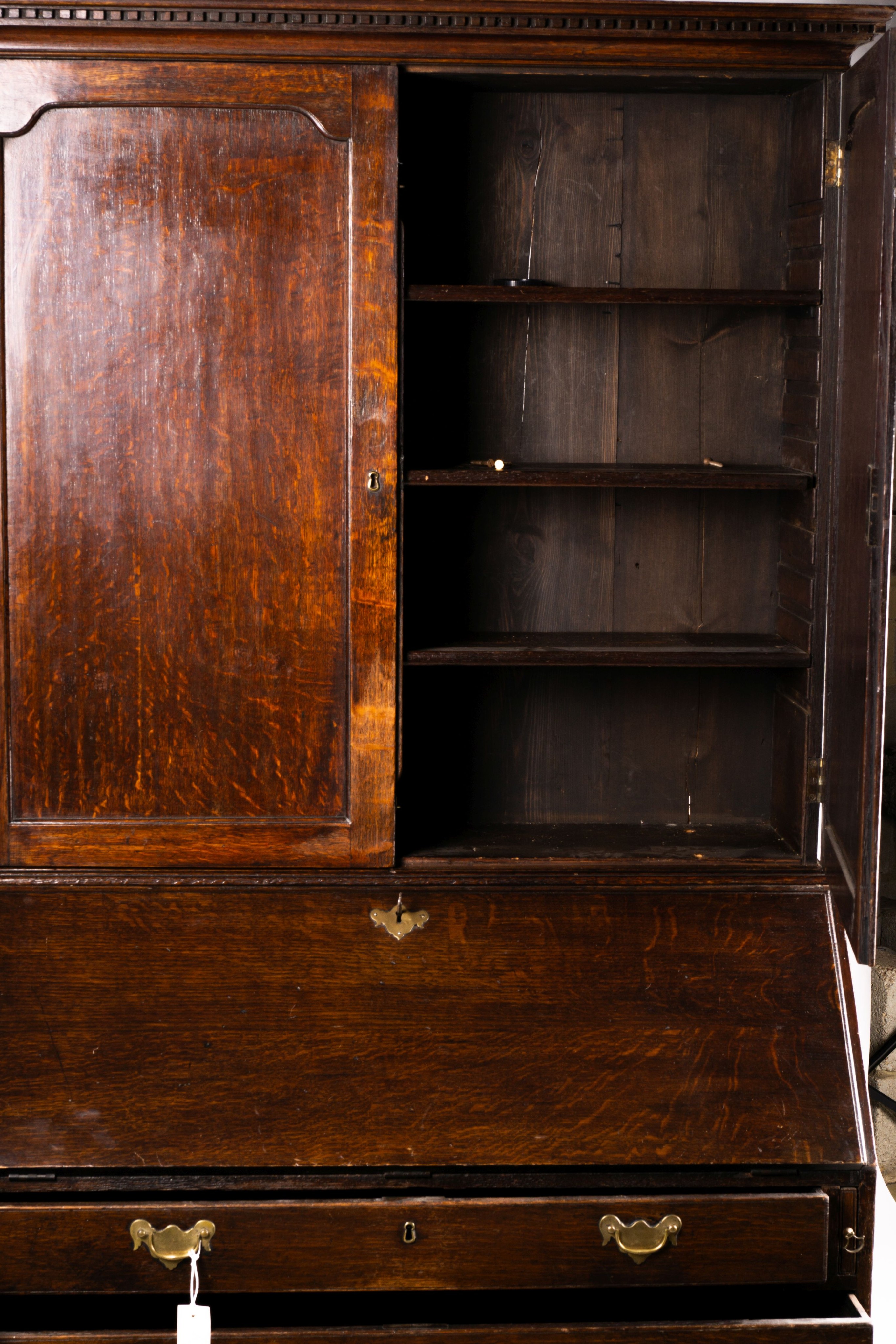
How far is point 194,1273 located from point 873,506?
1.70 metres


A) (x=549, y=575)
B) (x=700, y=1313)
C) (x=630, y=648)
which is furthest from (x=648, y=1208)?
(x=549, y=575)

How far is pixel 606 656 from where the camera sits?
216 centimetres

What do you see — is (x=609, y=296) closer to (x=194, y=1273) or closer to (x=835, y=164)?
(x=835, y=164)

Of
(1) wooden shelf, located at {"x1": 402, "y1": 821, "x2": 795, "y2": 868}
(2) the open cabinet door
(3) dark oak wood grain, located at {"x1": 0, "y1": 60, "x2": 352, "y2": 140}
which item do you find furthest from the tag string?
(3) dark oak wood grain, located at {"x1": 0, "y1": 60, "x2": 352, "y2": 140}

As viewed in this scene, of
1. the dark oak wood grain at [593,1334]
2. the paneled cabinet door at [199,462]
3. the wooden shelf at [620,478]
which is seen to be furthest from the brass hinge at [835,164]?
the dark oak wood grain at [593,1334]

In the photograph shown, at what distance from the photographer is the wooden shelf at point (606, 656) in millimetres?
2137

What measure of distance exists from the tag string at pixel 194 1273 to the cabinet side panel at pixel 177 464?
0.73m

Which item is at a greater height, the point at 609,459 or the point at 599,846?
the point at 609,459

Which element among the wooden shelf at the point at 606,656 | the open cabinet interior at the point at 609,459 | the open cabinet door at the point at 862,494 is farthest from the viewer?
the open cabinet interior at the point at 609,459

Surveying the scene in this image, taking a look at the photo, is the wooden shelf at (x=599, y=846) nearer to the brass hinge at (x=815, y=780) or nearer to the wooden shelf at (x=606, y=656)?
the brass hinge at (x=815, y=780)

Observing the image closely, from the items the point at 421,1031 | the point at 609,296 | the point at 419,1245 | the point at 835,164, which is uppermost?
the point at 835,164

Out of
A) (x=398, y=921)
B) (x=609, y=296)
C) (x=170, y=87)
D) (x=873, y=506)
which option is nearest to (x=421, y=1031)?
(x=398, y=921)

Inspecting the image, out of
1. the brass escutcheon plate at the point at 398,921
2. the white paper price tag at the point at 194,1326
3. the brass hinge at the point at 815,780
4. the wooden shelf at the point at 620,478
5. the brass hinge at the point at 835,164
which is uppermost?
the brass hinge at the point at 835,164

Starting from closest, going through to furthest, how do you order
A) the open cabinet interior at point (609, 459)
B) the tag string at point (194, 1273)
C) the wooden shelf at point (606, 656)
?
1. the tag string at point (194, 1273)
2. the wooden shelf at point (606, 656)
3. the open cabinet interior at point (609, 459)
